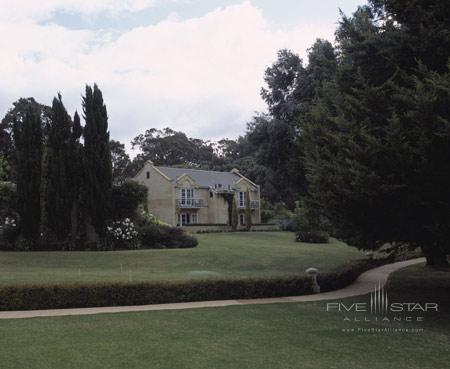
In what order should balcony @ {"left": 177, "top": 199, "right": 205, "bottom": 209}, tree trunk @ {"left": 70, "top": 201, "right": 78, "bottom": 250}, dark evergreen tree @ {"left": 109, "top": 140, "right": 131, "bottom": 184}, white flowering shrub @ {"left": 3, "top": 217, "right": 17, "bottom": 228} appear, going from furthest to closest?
1. dark evergreen tree @ {"left": 109, "top": 140, "right": 131, "bottom": 184}
2. balcony @ {"left": 177, "top": 199, "right": 205, "bottom": 209}
3. tree trunk @ {"left": 70, "top": 201, "right": 78, "bottom": 250}
4. white flowering shrub @ {"left": 3, "top": 217, "right": 17, "bottom": 228}

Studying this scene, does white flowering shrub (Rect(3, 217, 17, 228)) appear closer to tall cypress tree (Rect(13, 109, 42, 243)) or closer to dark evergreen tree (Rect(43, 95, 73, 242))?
tall cypress tree (Rect(13, 109, 42, 243))

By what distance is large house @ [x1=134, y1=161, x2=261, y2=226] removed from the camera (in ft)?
174

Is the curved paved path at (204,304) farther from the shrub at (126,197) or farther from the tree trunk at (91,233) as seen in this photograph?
the tree trunk at (91,233)

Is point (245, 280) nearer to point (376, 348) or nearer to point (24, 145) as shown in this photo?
point (376, 348)

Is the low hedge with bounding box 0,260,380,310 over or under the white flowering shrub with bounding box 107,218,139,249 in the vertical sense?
under

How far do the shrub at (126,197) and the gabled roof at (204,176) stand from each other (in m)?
26.1

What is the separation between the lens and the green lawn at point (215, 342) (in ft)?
24.3

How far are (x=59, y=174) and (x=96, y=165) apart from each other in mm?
1831

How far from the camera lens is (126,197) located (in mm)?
27094

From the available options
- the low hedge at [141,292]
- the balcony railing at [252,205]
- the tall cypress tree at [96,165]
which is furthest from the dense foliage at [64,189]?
the balcony railing at [252,205]

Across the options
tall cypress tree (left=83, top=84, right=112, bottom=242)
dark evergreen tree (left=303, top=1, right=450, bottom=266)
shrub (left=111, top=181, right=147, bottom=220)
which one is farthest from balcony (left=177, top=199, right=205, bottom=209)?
dark evergreen tree (left=303, top=1, right=450, bottom=266)

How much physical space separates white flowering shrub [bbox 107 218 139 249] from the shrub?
0.86 m

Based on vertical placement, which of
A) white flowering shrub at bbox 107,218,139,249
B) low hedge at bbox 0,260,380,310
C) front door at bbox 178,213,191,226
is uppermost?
front door at bbox 178,213,191,226

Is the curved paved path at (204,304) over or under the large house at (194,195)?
under
